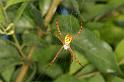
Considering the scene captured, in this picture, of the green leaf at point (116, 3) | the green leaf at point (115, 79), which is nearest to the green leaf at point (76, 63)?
the green leaf at point (115, 79)

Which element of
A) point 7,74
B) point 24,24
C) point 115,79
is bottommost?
point 115,79

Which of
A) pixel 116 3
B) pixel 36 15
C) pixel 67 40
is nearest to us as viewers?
pixel 67 40

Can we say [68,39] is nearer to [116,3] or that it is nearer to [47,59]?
[47,59]

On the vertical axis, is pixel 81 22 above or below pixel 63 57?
above

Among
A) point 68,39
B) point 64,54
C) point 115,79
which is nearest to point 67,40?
point 68,39

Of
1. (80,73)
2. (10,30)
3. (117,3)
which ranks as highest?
(10,30)

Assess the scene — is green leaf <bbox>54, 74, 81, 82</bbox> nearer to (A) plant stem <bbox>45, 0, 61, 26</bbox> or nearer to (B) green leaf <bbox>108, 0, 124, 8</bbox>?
(A) plant stem <bbox>45, 0, 61, 26</bbox>

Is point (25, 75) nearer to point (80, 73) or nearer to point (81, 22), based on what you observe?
point (80, 73)

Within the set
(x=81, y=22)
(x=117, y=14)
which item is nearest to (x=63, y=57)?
(x=81, y=22)
